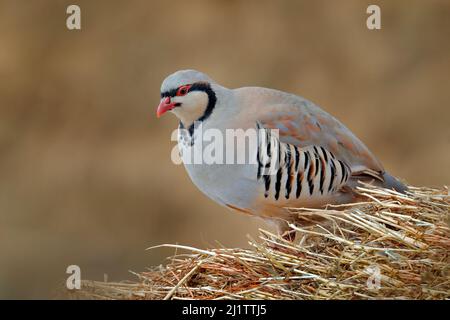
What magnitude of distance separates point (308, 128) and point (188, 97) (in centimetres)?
59

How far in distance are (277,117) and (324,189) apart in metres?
0.40

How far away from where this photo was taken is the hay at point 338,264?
2.58 m

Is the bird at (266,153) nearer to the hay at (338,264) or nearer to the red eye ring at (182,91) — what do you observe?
the red eye ring at (182,91)

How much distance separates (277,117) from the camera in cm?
366

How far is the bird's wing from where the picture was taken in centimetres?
364

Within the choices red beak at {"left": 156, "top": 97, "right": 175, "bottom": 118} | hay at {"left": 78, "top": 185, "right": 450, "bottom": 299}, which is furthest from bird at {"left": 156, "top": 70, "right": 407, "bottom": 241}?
hay at {"left": 78, "top": 185, "right": 450, "bottom": 299}

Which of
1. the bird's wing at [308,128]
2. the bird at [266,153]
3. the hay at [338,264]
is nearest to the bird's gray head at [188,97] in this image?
the bird at [266,153]

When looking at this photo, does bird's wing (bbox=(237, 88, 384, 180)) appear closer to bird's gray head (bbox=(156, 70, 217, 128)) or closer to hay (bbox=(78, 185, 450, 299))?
bird's gray head (bbox=(156, 70, 217, 128))

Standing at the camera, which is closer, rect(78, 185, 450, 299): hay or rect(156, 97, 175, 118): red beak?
rect(78, 185, 450, 299): hay

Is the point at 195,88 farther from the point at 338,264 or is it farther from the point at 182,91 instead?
the point at 338,264

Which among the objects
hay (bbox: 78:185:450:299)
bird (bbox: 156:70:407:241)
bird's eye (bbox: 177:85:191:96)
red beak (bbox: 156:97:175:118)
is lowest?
hay (bbox: 78:185:450:299)

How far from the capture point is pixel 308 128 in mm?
3713

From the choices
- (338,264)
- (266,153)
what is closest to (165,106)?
(266,153)
